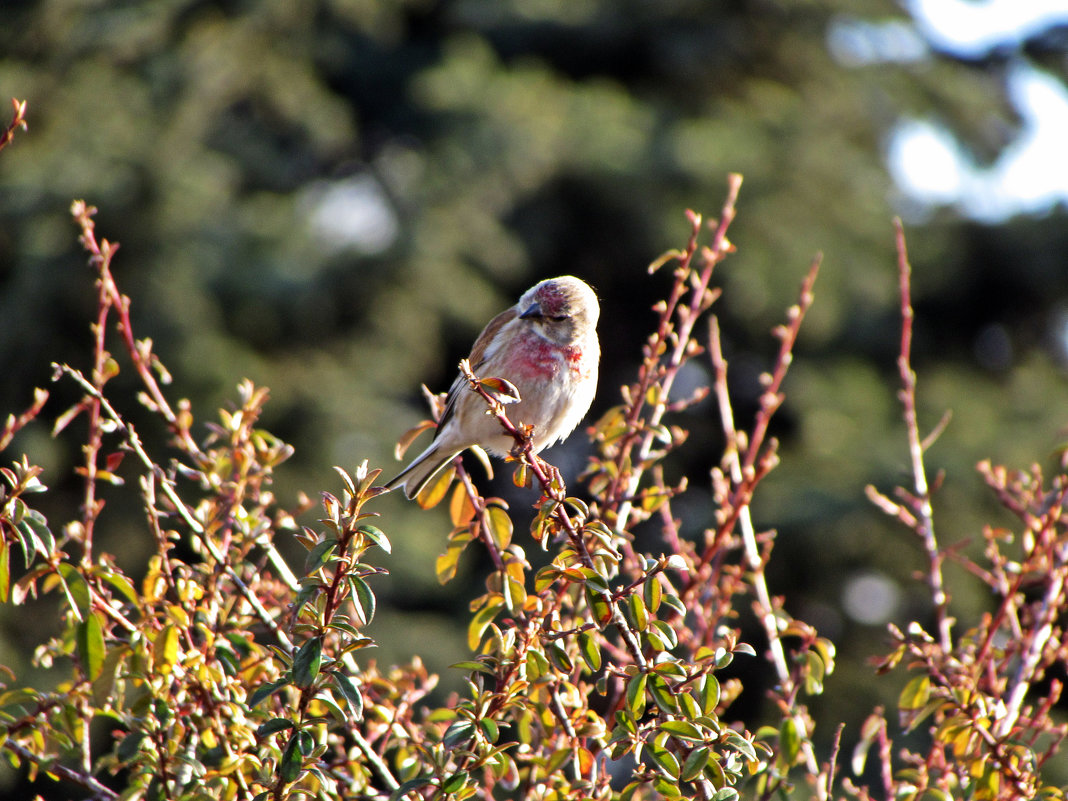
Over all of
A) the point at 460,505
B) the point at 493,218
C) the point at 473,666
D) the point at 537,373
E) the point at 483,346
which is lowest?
the point at 473,666

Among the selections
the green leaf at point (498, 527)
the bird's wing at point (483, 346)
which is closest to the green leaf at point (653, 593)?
the green leaf at point (498, 527)

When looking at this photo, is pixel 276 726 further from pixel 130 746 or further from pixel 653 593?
pixel 653 593

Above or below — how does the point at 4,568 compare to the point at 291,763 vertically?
above

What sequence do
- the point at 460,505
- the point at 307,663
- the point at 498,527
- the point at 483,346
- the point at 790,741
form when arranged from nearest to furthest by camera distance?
1. the point at 307,663
2. the point at 790,741
3. the point at 498,527
4. the point at 460,505
5. the point at 483,346

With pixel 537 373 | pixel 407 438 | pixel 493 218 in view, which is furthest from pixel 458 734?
pixel 493 218

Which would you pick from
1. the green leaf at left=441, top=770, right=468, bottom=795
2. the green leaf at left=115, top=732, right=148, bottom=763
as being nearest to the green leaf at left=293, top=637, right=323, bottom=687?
the green leaf at left=441, top=770, right=468, bottom=795

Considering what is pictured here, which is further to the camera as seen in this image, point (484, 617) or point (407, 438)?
point (407, 438)

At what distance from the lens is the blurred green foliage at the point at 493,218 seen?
927 cm

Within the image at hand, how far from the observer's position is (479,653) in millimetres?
2414

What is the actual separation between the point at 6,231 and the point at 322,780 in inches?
340

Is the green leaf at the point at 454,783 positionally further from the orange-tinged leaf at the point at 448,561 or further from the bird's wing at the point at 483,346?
the bird's wing at the point at 483,346

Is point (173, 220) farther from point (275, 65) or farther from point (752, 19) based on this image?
point (752, 19)

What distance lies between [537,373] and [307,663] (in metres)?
1.90

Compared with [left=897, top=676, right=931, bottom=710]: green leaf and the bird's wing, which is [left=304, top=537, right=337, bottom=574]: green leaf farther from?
the bird's wing
